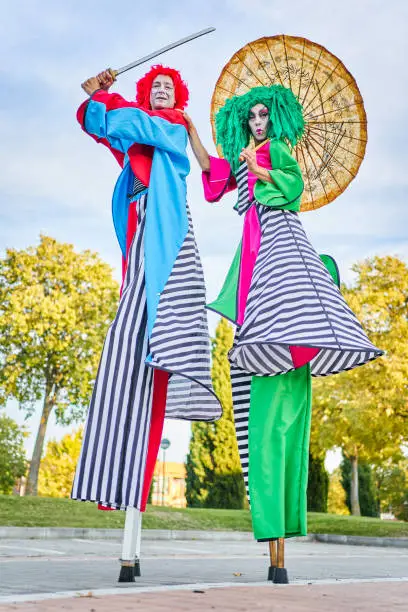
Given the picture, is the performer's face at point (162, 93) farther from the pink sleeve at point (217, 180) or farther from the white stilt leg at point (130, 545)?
the white stilt leg at point (130, 545)

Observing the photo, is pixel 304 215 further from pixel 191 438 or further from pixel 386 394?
pixel 191 438

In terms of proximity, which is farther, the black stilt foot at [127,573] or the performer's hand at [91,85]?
the performer's hand at [91,85]

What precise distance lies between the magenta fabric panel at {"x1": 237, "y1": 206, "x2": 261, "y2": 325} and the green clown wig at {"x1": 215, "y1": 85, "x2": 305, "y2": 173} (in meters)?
0.46

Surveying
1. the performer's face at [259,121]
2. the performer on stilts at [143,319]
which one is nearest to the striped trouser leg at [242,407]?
the performer on stilts at [143,319]

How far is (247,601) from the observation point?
9.14 feet

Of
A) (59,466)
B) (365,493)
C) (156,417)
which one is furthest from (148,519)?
(59,466)

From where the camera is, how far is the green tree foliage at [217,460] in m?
31.2

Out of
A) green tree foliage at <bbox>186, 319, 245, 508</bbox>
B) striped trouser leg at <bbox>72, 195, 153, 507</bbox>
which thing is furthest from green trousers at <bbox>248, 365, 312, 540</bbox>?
green tree foliage at <bbox>186, 319, 245, 508</bbox>

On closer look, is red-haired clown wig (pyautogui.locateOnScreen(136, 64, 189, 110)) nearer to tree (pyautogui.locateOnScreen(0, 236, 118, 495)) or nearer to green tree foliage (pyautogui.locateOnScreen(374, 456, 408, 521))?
tree (pyautogui.locateOnScreen(0, 236, 118, 495))

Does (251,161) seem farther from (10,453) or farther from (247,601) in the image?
(10,453)

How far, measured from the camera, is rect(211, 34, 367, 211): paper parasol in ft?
15.5

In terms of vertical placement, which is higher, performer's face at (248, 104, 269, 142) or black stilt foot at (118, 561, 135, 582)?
performer's face at (248, 104, 269, 142)

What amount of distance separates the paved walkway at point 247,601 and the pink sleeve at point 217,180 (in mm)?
2391

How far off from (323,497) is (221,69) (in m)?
22.1
